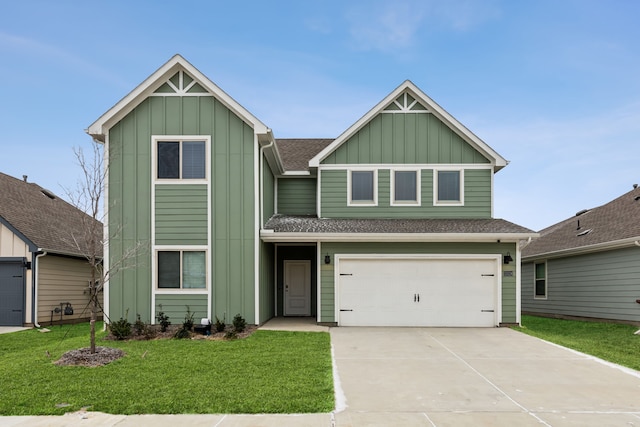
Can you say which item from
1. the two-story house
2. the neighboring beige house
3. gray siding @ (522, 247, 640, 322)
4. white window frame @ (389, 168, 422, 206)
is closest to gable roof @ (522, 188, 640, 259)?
gray siding @ (522, 247, 640, 322)

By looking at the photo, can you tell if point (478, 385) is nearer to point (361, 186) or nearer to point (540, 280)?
point (361, 186)

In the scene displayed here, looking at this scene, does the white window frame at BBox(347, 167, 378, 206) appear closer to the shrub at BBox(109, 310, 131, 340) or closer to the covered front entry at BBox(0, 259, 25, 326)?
the shrub at BBox(109, 310, 131, 340)

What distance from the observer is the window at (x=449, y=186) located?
14.7 meters

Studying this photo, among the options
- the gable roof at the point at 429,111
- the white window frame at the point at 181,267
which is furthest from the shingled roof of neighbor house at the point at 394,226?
the white window frame at the point at 181,267

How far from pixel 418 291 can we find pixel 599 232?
25.1ft

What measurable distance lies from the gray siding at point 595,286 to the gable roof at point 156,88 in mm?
11544

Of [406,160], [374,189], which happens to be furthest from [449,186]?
[374,189]

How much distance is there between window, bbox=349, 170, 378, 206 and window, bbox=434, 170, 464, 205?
78.4 inches

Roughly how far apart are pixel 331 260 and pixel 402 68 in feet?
22.8

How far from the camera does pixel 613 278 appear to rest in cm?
1515

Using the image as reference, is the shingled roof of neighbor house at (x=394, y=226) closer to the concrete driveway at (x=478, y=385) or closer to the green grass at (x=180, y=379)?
the concrete driveway at (x=478, y=385)

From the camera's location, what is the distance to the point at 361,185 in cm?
1491

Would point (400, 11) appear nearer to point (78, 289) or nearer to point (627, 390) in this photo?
point (627, 390)

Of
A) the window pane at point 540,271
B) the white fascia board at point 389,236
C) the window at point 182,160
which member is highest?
the window at point 182,160
